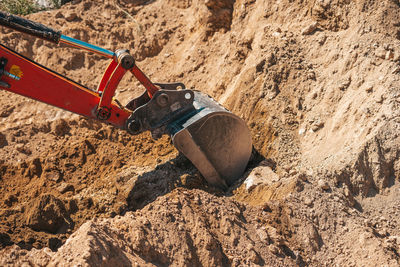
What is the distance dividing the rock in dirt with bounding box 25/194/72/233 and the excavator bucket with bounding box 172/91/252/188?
1463 millimetres

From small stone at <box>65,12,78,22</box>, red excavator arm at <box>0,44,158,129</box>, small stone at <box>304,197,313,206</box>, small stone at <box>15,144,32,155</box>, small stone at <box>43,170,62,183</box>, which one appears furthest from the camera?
small stone at <box>65,12,78,22</box>

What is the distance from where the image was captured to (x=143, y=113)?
551cm

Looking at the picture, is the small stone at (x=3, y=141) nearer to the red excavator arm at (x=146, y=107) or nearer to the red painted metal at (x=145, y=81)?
the red excavator arm at (x=146, y=107)

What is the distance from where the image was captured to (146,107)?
5512 mm

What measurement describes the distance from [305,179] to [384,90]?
1.53m

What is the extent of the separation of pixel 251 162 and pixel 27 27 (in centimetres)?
315

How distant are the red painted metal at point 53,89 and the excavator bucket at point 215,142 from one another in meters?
0.77

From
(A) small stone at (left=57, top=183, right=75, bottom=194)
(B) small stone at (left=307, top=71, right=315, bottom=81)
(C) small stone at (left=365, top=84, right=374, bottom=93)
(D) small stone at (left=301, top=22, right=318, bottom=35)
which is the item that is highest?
(D) small stone at (left=301, top=22, right=318, bottom=35)

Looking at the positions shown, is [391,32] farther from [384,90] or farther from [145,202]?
[145,202]

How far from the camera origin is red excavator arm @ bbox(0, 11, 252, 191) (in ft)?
15.7

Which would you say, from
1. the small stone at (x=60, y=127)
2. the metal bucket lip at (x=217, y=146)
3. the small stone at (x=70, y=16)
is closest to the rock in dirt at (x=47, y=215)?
the metal bucket lip at (x=217, y=146)

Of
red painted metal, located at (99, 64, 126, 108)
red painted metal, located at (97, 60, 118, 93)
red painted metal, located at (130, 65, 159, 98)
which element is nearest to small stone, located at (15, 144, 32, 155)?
red painted metal, located at (97, 60, 118, 93)

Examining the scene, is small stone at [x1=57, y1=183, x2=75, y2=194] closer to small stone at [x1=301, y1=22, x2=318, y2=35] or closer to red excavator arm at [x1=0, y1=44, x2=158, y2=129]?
red excavator arm at [x1=0, y1=44, x2=158, y2=129]

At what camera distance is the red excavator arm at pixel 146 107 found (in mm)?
4781
